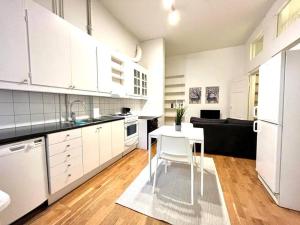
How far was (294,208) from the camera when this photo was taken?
1581 mm

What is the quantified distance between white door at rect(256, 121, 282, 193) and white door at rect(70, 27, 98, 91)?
8.73ft

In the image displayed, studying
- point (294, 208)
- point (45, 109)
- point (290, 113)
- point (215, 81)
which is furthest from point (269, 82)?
point (215, 81)

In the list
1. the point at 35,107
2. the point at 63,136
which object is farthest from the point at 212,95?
the point at 35,107

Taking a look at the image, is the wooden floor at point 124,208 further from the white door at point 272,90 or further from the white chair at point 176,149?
the white door at point 272,90

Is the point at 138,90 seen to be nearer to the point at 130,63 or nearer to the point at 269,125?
the point at 130,63

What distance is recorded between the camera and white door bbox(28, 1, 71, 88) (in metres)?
1.54

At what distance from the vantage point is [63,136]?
5.62ft

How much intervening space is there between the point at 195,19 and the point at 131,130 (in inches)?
121

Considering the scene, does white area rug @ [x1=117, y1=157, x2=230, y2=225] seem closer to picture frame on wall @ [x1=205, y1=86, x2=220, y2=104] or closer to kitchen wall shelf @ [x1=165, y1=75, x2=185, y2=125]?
picture frame on wall @ [x1=205, y1=86, x2=220, y2=104]

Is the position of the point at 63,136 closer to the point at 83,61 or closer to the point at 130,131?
the point at 83,61

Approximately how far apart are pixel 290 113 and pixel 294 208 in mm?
1077

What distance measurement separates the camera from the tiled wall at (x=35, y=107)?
159 cm

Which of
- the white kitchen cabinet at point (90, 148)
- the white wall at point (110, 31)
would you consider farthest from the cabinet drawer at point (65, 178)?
the white wall at point (110, 31)

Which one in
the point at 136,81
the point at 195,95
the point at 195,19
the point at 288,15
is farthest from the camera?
the point at 195,95
